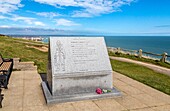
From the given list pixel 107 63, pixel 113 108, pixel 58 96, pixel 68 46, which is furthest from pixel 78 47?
pixel 113 108

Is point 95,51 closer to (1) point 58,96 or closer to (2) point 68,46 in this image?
(2) point 68,46

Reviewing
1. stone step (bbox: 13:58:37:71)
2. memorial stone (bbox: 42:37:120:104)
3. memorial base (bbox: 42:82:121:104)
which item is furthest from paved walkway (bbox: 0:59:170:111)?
stone step (bbox: 13:58:37:71)

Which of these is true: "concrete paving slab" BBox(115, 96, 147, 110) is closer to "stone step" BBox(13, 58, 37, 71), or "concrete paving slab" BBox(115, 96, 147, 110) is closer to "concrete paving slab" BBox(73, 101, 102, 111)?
"concrete paving slab" BBox(73, 101, 102, 111)

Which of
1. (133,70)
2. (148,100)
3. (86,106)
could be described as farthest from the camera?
(133,70)

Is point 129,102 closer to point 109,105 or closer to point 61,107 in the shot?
point 109,105

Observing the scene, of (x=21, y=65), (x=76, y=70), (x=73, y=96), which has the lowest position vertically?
(x=73, y=96)

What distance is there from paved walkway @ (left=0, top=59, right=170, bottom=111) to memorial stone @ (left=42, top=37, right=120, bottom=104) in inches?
10.9

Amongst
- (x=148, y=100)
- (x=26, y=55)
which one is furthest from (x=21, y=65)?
(x=148, y=100)

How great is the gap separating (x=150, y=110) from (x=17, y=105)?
12.3 ft

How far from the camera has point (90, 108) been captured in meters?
5.12

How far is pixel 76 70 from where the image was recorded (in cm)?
591

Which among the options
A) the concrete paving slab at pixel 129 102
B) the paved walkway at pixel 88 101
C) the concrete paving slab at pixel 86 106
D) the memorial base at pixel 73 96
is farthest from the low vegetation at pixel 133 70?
the concrete paving slab at pixel 86 106

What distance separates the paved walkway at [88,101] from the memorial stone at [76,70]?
276 millimetres

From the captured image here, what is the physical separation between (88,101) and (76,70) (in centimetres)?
105
